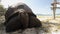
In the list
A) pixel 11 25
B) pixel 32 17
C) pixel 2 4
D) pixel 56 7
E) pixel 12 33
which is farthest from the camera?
pixel 2 4

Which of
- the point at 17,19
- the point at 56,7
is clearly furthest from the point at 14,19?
the point at 56,7

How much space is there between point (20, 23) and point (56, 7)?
2973mm

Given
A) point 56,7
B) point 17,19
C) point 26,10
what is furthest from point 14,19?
point 56,7

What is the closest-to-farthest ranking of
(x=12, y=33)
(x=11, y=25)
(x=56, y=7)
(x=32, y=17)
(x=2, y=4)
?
(x=12, y=33) < (x=11, y=25) < (x=32, y=17) < (x=56, y=7) < (x=2, y=4)

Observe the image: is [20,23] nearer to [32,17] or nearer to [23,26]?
[23,26]

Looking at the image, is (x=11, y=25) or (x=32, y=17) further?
(x=32, y=17)

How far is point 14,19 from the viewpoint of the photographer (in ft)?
15.6

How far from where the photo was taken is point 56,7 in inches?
286

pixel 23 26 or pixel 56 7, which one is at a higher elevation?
pixel 56 7

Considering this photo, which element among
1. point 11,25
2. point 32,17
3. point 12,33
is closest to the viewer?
point 12,33

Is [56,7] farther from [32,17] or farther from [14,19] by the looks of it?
[14,19]

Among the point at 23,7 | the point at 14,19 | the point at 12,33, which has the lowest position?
the point at 12,33

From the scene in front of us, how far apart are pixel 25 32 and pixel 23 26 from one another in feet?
0.96

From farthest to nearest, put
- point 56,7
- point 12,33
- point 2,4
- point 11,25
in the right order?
point 2,4, point 56,7, point 11,25, point 12,33
